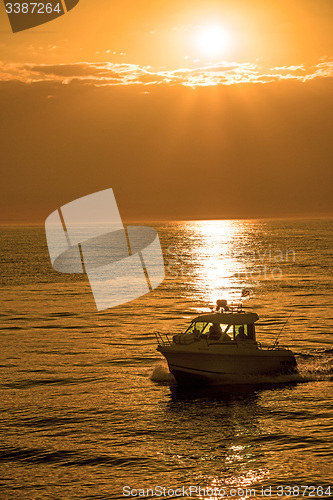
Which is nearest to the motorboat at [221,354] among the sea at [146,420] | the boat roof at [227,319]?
the boat roof at [227,319]

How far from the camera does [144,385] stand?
36531 millimetres

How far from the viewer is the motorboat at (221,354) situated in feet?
111

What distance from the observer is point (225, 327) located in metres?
35.2

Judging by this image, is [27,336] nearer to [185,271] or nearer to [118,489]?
[118,489]

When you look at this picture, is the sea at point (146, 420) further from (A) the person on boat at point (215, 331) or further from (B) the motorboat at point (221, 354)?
(A) the person on boat at point (215, 331)

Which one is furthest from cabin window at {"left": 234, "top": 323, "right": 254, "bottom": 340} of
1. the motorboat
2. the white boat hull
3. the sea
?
the sea

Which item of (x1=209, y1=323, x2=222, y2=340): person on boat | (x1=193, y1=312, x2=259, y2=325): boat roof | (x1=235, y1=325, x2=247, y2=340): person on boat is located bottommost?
(x1=235, y1=325, x2=247, y2=340): person on boat

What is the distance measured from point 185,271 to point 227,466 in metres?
102

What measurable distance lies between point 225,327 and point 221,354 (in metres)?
1.76

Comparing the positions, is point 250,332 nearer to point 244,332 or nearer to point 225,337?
point 244,332

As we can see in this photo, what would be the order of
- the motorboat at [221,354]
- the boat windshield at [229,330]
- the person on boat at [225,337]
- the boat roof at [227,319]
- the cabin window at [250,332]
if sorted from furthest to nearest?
the cabin window at [250,332] → the boat windshield at [229,330] → the boat roof at [227,319] → the person on boat at [225,337] → the motorboat at [221,354]

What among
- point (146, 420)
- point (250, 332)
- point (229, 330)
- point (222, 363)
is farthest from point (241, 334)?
point (146, 420)

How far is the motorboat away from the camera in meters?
34.0

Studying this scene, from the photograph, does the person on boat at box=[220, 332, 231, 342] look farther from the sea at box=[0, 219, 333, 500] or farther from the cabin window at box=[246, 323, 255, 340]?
the sea at box=[0, 219, 333, 500]
